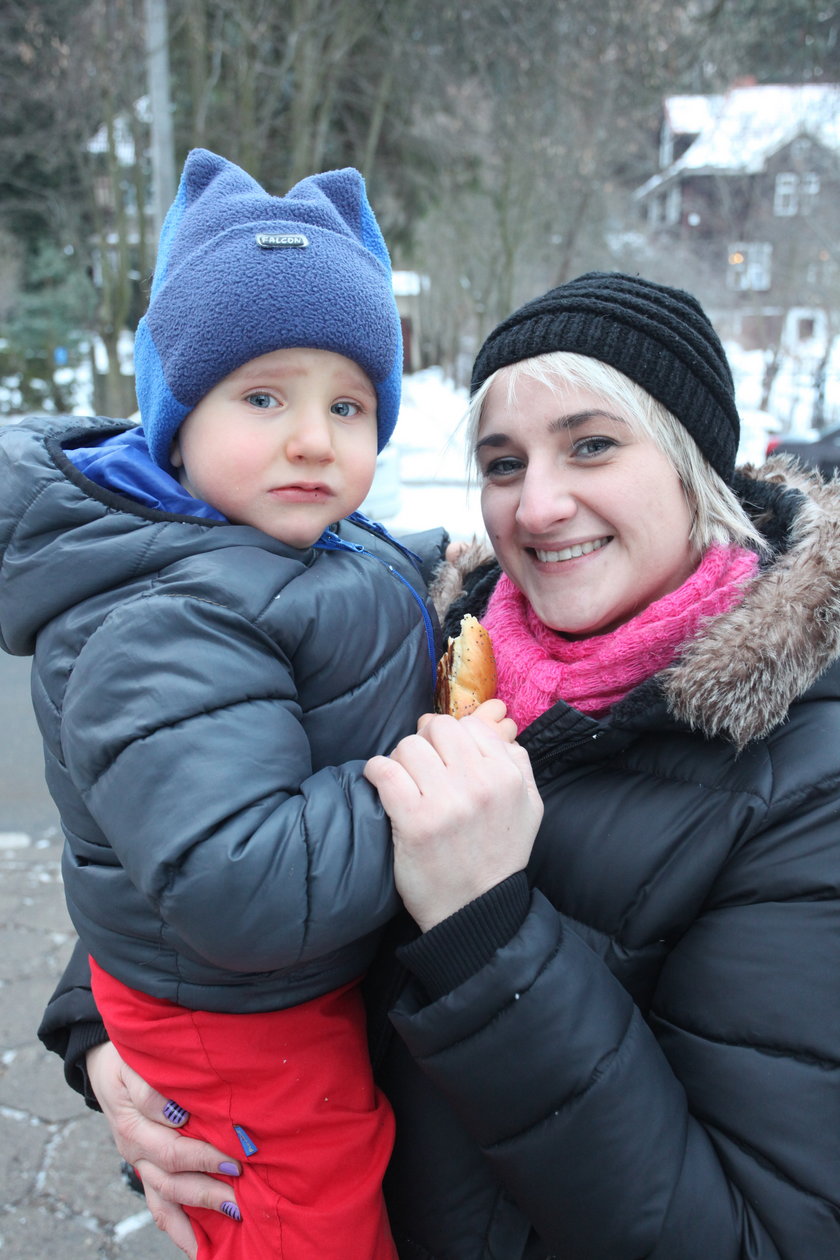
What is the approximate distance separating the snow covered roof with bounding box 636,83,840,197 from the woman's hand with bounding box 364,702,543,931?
16.7m

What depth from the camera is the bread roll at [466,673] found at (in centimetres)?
161

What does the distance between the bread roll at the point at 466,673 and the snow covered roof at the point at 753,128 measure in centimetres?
1626

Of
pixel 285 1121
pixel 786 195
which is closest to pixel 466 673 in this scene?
pixel 285 1121

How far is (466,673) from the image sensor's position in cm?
164

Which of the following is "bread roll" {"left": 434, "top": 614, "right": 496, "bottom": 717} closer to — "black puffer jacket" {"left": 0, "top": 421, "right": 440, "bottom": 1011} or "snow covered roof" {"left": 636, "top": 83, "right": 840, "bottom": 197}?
"black puffer jacket" {"left": 0, "top": 421, "right": 440, "bottom": 1011}

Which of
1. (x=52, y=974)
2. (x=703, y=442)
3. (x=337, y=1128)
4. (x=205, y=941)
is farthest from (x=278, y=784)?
(x=52, y=974)

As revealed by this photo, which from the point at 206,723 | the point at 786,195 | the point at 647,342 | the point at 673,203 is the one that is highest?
the point at 673,203

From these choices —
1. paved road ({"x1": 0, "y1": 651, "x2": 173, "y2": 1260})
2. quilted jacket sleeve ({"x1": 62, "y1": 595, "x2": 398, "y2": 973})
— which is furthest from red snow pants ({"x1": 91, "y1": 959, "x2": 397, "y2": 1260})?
paved road ({"x1": 0, "y1": 651, "x2": 173, "y2": 1260})

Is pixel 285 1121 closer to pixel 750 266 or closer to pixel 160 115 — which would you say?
pixel 160 115

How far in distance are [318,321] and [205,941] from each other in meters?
0.91

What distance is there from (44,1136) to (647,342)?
286cm

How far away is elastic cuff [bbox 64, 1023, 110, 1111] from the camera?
70.0 inches

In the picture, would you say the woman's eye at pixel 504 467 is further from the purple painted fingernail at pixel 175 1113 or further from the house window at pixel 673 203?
the house window at pixel 673 203

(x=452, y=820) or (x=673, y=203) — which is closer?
(x=452, y=820)
